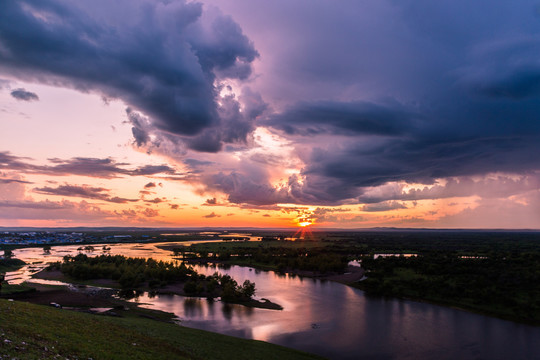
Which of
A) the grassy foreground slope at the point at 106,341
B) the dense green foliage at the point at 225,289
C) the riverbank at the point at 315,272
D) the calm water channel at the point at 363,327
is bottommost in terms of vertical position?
the riverbank at the point at 315,272

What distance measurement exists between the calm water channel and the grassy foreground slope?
8645 mm

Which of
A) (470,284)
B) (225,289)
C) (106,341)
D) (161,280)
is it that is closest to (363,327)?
(225,289)

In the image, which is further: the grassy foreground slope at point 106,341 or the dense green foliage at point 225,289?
the dense green foliage at point 225,289

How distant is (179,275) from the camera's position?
91.4 m

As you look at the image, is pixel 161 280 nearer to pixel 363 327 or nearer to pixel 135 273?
pixel 135 273

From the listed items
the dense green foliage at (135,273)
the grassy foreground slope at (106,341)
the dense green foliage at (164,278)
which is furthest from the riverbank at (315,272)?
the grassy foreground slope at (106,341)

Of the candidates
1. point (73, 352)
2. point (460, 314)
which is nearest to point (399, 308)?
point (460, 314)

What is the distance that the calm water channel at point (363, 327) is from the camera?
150ft

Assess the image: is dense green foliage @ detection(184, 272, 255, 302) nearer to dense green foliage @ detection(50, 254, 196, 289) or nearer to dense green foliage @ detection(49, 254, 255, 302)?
dense green foliage @ detection(49, 254, 255, 302)

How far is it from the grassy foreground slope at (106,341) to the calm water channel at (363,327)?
8.64 meters

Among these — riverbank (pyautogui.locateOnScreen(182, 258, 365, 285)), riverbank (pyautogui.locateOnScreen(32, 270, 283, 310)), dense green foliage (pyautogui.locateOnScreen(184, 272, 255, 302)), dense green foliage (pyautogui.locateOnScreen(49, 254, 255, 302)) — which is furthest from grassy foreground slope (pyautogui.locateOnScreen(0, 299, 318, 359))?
riverbank (pyautogui.locateOnScreen(182, 258, 365, 285))

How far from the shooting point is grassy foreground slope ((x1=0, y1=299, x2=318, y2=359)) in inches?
826

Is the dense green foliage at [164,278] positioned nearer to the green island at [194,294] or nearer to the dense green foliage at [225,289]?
the dense green foliage at [225,289]

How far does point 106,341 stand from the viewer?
28.0 m
